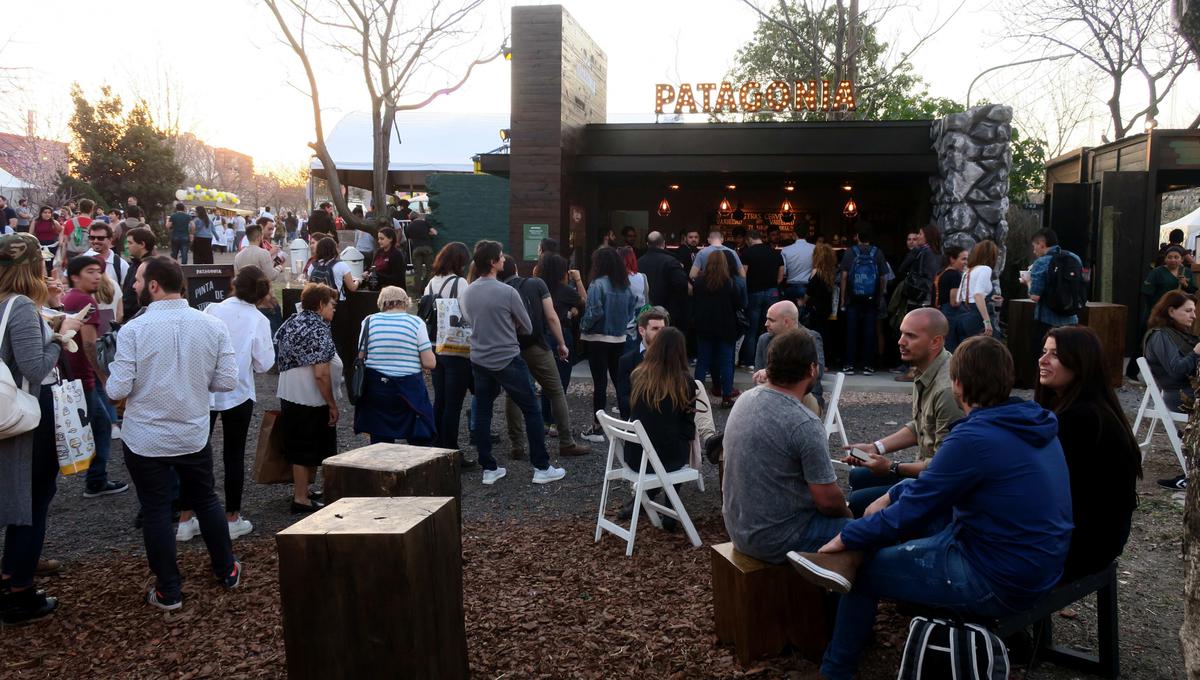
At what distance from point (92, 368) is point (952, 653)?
569 cm

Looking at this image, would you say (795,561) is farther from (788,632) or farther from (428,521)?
(428,521)

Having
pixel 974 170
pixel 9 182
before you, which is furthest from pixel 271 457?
pixel 9 182

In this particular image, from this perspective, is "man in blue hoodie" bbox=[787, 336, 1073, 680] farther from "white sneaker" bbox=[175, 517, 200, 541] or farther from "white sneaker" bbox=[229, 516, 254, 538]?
"white sneaker" bbox=[175, 517, 200, 541]

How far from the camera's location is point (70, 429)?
13.6 ft

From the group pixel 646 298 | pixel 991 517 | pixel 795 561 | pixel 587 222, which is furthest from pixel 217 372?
pixel 587 222

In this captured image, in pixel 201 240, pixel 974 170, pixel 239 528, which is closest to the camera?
pixel 239 528

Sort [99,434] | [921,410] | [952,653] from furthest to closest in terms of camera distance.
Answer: [99,434], [921,410], [952,653]

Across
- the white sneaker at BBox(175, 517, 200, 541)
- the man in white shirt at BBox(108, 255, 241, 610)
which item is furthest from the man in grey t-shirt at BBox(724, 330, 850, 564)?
the white sneaker at BBox(175, 517, 200, 541)

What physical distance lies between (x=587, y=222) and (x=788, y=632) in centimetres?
1045

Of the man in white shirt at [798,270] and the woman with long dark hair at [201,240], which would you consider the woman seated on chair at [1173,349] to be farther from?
the woman with long dark hair at [201,240]

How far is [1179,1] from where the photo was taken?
3.26 meters

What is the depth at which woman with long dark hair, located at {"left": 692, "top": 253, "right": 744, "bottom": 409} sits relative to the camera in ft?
27.5

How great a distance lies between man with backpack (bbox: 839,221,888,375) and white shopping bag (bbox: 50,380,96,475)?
8.46m

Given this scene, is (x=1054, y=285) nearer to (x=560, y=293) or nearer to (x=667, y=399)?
(x=560, y=293)
